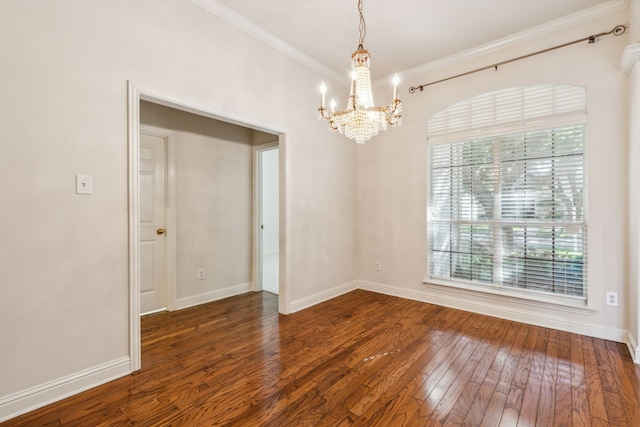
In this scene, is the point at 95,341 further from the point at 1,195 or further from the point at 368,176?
the point at 368,176

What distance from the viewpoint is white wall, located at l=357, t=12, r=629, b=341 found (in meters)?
2.66

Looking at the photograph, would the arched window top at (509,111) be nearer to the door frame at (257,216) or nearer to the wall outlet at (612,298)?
the wall outlet at (612,298)

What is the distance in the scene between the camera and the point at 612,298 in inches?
105

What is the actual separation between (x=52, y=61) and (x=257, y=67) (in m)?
1.69

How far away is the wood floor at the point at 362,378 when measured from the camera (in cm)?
171

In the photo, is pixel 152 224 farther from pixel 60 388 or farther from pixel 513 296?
pixel 513 296

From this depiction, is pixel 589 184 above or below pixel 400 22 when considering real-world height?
below

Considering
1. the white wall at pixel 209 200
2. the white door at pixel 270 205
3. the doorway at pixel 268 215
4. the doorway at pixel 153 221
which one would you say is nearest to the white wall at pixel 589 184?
the doorway at pixel 268 215

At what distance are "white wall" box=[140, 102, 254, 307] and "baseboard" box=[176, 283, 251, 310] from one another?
14 mm

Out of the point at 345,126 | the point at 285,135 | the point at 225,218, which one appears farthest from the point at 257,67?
the point at 225,218

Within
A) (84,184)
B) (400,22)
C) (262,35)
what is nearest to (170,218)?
(84,184)

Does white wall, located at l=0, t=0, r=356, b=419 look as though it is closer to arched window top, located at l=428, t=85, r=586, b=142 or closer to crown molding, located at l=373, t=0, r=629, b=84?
crown molding, located at l=373, t=0, r=629, b=84

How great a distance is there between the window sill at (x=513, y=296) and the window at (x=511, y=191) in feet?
0.22

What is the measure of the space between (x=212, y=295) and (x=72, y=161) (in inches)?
96.7
